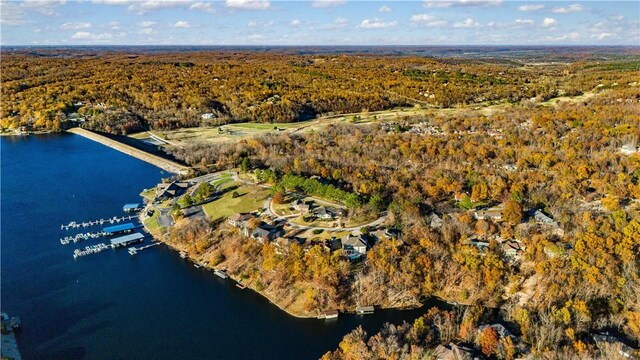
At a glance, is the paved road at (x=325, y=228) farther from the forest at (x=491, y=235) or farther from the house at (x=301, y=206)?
the forest at (x=491, y=235)

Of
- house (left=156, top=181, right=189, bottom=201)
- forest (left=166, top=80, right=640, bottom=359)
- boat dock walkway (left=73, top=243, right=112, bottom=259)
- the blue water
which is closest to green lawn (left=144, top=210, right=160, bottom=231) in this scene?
house (left=156, top=181, right=189, bottom=201)

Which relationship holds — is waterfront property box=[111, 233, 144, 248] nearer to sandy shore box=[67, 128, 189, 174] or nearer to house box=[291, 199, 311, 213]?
house box=[291, 199, 311, 213]

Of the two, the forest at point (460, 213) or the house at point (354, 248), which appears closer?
the forest at point (460, 213)

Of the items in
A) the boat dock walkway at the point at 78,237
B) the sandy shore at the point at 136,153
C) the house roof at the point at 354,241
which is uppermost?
the sandy shore at the point at 136,153

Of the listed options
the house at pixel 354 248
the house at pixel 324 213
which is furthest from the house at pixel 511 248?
the house at pixel 324 213

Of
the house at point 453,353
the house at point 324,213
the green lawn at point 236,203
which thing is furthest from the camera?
the green lawn at point 236,203

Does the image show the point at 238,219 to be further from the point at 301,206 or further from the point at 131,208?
the point at 131,208

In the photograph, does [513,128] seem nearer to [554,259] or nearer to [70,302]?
[554,259]
